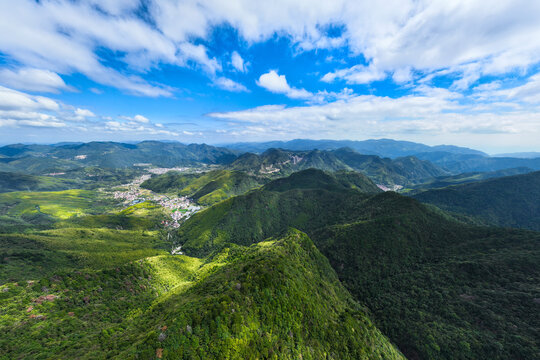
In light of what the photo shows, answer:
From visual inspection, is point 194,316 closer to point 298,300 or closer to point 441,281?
point 298,300

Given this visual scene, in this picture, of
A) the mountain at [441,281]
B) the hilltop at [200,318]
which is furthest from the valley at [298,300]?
the mountain at [441,281]

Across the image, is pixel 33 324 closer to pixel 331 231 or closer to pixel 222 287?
pixel 222 287

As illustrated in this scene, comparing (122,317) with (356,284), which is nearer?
(122,317)

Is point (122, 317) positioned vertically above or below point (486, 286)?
below

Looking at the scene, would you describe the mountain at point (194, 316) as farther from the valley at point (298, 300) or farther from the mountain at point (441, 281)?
the mountain at point (441, 281)

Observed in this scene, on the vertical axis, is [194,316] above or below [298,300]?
above

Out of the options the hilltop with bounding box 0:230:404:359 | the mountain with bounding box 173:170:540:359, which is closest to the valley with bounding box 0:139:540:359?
the hilltop with bounding box 0:230:404:359

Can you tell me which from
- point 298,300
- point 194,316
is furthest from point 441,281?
point 194,316

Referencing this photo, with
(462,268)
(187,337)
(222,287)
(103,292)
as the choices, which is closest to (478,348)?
(462,268)

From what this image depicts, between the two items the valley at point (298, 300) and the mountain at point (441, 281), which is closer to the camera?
the valley at point (298, 300)

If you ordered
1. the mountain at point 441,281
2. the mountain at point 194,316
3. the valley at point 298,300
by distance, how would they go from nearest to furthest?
the mountain at point 194,316 → the valley at point 298,300 → the mountain at point 441,281

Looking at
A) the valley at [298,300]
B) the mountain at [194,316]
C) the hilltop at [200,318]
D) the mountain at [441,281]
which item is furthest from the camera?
the mountain at [441,281]
